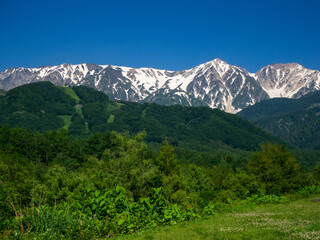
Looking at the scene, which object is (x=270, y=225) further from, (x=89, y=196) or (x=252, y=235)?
(x=89, y=196)

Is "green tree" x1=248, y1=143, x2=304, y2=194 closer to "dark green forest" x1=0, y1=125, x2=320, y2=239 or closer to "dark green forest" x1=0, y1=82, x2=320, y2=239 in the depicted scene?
"dark green forest" x1=0, y1=125, x2=320, y2=239

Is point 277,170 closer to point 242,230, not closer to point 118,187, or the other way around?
point 242,230

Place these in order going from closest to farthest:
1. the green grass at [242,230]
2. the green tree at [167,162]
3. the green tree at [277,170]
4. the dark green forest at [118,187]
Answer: the green grass at [242,230] < the dark green forest at [118,187] < the green tree at [277,170] < the green tree at [167,162]

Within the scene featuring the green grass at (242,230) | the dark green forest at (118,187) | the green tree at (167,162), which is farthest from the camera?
the green tree at (167,162)

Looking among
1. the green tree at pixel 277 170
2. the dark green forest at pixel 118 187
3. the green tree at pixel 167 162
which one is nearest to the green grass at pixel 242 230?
the dark green forest at pixel 118 187

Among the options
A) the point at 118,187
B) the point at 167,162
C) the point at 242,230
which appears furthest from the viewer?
the point at 167,162

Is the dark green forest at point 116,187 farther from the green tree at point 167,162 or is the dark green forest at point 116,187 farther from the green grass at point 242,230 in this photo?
the green grass at point 242,230

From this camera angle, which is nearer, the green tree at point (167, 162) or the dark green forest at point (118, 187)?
the dark green forest at point (118, 187)

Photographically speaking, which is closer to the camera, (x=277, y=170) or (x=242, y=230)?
(x=242, y=230)

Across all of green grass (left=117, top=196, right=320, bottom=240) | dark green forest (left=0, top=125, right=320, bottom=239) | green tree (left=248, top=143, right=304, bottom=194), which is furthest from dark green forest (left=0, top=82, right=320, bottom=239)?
green grass (left=117, top=196, right=320, bottom=240)

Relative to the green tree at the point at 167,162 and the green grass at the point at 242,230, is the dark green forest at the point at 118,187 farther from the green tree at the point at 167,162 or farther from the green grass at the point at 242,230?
the green grass at the point at 242,230

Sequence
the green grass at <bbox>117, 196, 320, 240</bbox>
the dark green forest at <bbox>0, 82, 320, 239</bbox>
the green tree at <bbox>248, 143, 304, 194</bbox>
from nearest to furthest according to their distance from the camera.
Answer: the green grass at <bbox>117, 196, 320, 240</bbox>
the dark green forest at <bbox>0, 82, 320, 239</bbox>
the green tree at <bbox>248, 143, 304, 194</bbox>

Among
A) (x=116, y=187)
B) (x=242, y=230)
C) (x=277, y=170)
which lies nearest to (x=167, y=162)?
(x=277, y=170)

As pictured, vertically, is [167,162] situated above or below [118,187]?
below
